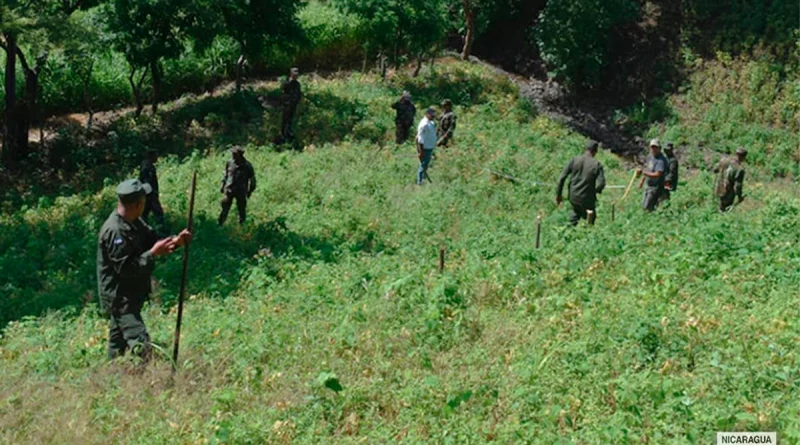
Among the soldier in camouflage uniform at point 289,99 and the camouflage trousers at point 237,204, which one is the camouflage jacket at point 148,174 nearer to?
the camouflage trousers at point 237,204

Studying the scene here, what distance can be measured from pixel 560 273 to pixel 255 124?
15.7 m

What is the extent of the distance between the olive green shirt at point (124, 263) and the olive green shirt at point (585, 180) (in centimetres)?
749

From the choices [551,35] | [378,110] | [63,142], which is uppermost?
[551,35]

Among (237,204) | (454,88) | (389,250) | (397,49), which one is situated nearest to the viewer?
(389,250)

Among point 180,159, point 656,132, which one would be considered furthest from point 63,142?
point 656,132

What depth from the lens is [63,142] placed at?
2355cm

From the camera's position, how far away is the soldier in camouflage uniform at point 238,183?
1473 centimetres

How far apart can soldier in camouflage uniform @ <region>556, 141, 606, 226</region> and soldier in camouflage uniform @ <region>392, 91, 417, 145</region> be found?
764 centimetres

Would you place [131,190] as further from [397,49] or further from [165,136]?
[397,49]

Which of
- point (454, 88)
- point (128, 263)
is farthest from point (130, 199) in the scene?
point (454, 88)

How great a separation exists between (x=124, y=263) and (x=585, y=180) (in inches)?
310

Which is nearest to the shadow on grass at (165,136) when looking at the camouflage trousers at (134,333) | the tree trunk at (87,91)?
the tree trunk at (87,91)

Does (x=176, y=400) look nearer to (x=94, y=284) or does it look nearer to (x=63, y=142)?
(x=94, y=284)

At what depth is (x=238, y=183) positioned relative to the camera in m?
14.7
